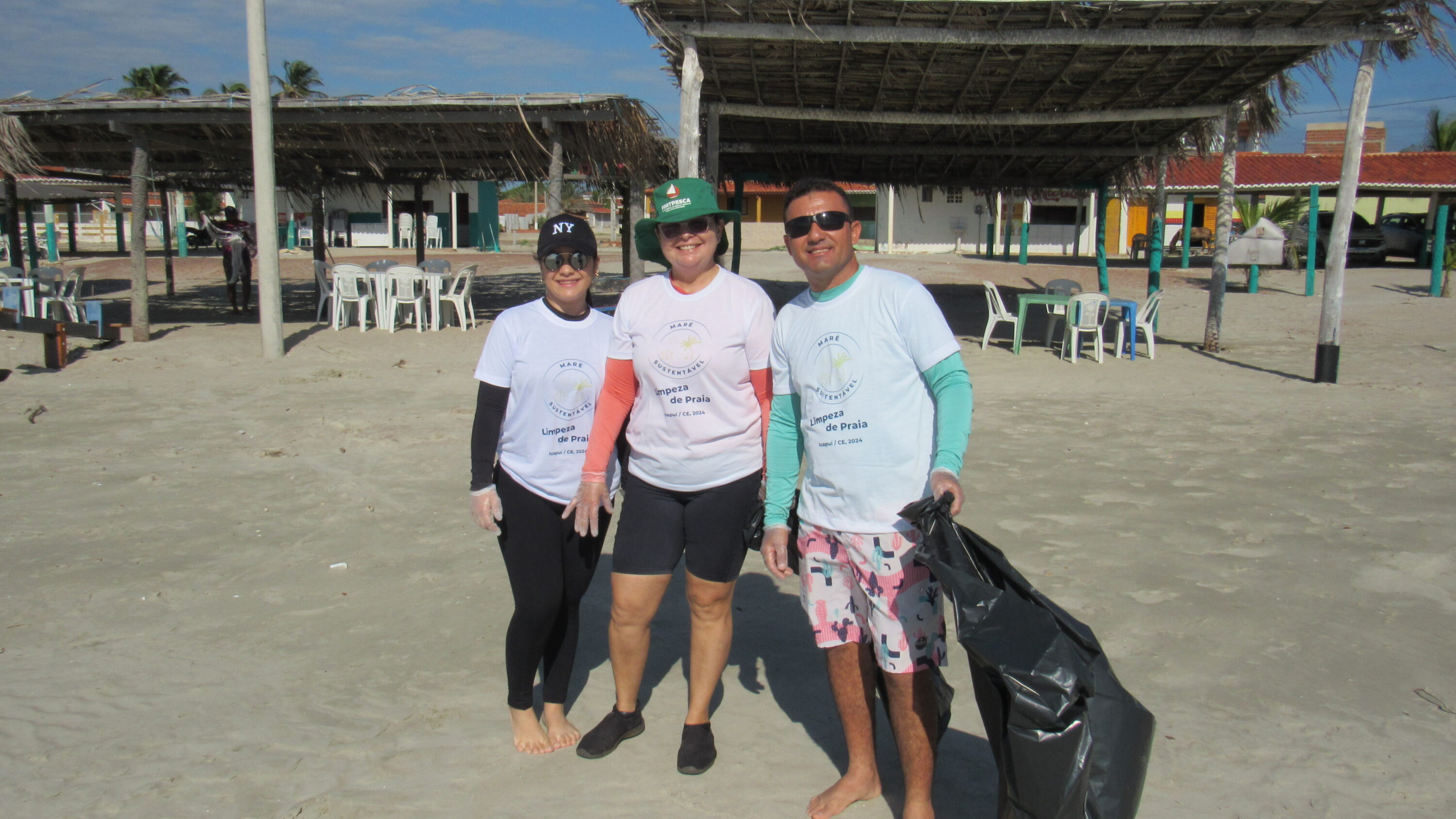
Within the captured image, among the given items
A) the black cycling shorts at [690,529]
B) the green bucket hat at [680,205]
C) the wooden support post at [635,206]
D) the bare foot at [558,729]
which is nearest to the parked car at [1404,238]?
the wooden support post at [635,206]

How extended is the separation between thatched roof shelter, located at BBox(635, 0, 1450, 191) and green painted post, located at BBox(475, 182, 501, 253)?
2414 cm

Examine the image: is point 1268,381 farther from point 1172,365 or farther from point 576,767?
point 576,767

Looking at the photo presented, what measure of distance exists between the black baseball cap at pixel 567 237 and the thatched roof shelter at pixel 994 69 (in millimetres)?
5609

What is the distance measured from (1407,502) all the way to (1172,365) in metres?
5.38

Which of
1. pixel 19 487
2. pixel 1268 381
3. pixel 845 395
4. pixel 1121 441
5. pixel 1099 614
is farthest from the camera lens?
pixel 1268 381

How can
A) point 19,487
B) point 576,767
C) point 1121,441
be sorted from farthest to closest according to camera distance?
1. point 1121,441
2. point 19,487
3. point 576,767

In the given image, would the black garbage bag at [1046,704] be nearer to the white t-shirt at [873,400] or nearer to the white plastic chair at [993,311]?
the white t-shirt at [873,400]

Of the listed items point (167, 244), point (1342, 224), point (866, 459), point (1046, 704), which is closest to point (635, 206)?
point (167, 244)

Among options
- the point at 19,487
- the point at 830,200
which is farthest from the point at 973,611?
the point at 19,487

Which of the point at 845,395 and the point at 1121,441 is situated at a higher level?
the point at 845,395

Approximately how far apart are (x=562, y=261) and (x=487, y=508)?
0.73m

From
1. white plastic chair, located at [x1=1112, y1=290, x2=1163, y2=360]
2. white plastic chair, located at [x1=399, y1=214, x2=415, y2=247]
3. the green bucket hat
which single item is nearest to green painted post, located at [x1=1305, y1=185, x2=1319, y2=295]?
white plastic chair, located at [x1=1112, y1=290, x2=1163, y2=360]

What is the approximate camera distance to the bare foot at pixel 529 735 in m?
2.74

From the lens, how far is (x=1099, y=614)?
11.9ft
